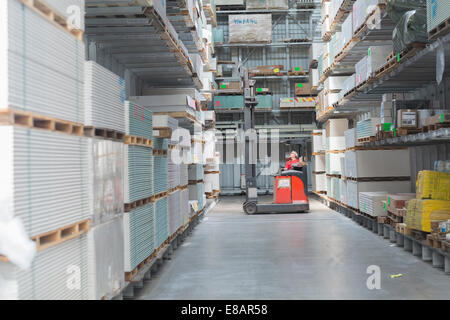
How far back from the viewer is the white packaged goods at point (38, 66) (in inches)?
99.8

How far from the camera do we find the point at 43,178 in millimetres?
2889

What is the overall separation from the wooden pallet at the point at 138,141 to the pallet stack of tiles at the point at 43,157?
1229 mm

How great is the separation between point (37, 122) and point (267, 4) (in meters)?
17.0

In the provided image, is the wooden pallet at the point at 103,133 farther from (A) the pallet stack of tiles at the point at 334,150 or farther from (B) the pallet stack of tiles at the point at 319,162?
(B) the pallet stack of tiles at the point at 319,162

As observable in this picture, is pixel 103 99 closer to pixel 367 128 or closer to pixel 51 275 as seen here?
pixel 51 275

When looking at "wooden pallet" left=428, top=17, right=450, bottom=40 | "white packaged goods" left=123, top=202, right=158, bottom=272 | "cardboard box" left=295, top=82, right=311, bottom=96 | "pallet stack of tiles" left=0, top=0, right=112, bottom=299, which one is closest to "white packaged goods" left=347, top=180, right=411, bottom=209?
"wooden pallet" left=428, top=17, right=450, bottom=40

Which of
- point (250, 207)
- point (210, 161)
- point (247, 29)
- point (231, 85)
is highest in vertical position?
point (247, 29)

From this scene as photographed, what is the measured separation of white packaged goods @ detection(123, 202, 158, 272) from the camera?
473 centimetres

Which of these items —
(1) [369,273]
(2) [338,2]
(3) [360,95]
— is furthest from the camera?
(2) [338,2]

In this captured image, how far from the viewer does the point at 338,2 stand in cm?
1062

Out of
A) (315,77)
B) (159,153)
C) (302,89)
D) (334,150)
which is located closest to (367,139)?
(334,150)

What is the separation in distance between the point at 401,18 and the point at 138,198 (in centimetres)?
423
